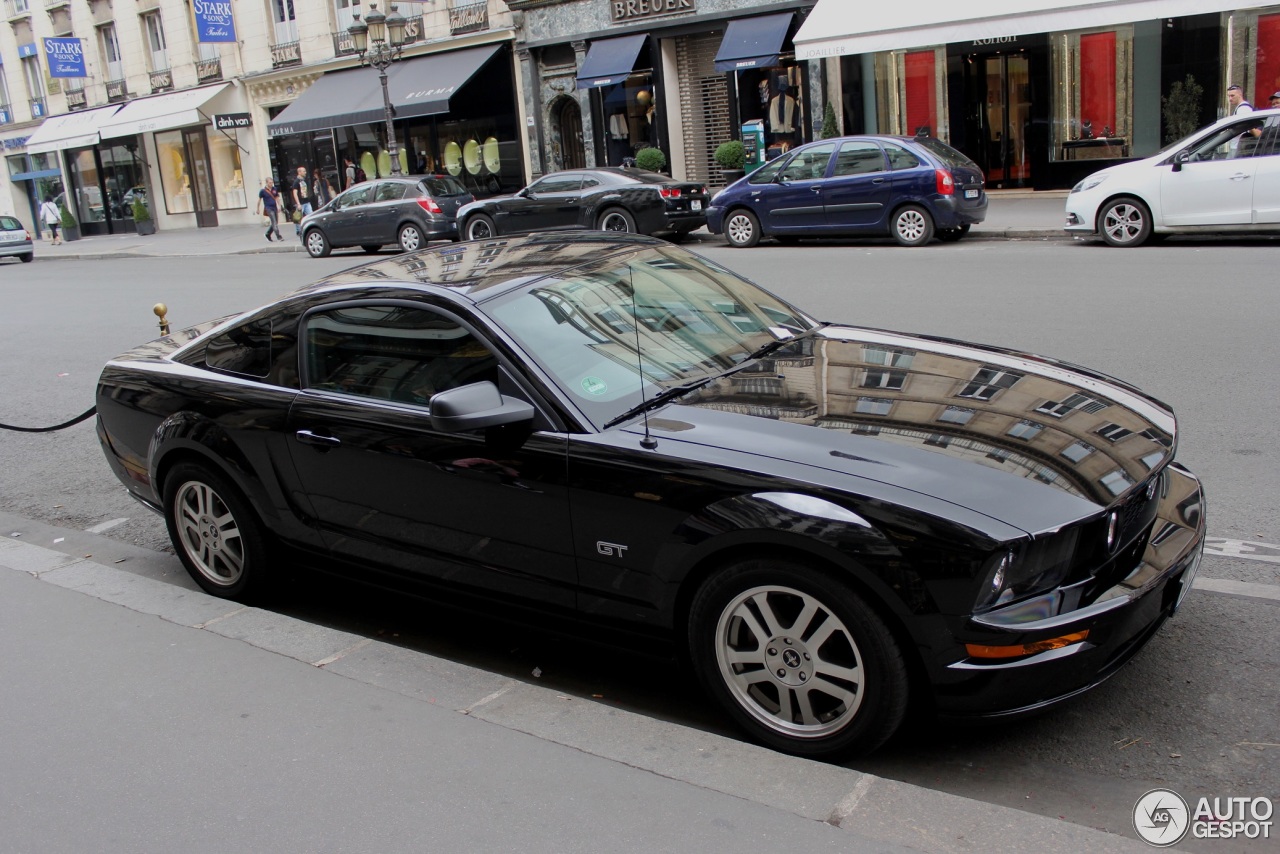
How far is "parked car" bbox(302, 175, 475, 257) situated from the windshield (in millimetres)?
17673

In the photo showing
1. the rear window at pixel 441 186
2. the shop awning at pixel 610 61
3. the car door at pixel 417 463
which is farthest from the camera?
the shop awning at pixel 610 61

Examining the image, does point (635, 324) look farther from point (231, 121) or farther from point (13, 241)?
point (13, 241)

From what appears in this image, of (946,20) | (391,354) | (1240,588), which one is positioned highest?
(946,20)

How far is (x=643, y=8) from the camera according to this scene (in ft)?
83.3

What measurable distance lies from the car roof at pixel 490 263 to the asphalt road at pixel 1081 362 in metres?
1.31

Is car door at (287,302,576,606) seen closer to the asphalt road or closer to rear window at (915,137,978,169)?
the asphalt road

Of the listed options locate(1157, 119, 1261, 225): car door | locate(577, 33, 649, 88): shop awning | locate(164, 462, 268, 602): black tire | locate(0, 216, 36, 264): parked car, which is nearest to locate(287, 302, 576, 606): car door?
locate(164, 462, 268, 602): black tire

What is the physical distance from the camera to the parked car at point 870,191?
51.2 ft

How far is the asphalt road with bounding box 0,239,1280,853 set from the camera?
10.9 ft

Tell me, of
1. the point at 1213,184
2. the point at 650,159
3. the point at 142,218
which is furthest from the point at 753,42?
the point at 142,218

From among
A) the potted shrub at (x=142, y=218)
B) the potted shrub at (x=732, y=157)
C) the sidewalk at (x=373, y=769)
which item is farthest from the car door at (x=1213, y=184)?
Result: the potted shrub at (x=142, y=218)

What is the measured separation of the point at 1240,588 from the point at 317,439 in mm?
3608

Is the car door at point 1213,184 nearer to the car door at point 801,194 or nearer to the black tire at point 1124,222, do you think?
the black tire at point 1124,222

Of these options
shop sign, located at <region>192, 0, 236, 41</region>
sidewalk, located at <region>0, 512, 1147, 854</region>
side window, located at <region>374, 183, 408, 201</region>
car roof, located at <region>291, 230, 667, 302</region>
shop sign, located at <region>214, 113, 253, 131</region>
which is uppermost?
shop sign, located at <region>192, 0, 236, 41</region>
